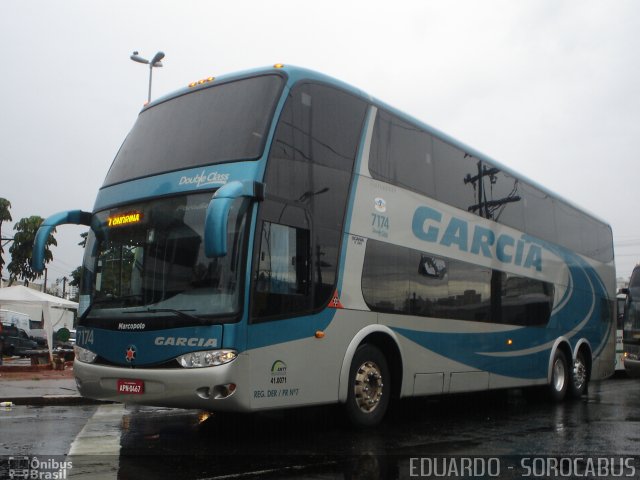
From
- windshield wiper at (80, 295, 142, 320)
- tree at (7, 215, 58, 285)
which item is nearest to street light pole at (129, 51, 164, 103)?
windshield wiper at (80, 295, 142, 320)

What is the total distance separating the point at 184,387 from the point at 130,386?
2.56ft

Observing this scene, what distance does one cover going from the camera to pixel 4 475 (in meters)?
5.77

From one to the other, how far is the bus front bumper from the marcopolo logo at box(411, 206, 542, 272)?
4.04 metres

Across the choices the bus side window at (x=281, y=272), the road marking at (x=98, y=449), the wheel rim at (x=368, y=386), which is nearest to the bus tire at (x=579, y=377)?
the wheel rim at (x=368, y=386)

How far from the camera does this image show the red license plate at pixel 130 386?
23.6 ft

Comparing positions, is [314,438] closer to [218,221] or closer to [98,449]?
[98,449]

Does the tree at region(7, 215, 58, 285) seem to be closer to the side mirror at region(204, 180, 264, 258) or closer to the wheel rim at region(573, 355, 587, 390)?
the wheel rim at region(573, 355, 587, 390)

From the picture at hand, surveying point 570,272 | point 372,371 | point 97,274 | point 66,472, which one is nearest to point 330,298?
point 372,371

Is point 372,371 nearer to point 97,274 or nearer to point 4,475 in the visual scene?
point 97,274

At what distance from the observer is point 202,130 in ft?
26.8

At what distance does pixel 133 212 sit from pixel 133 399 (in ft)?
7.11

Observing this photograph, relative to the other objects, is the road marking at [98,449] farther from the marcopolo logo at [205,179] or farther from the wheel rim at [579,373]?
the wheel rim at [579,373]

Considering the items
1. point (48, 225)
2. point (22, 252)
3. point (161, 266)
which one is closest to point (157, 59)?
point (48, 225)

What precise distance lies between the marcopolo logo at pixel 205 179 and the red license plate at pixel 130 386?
2221 mm
